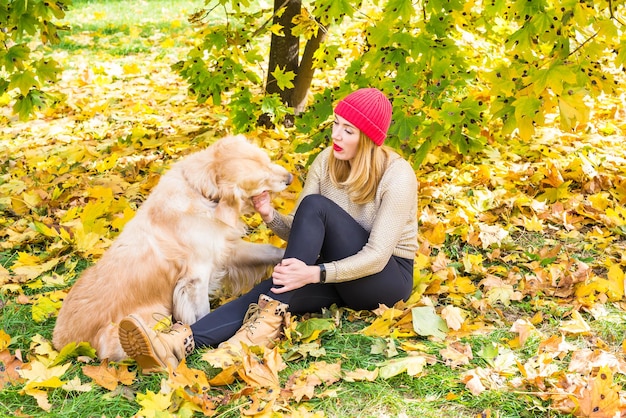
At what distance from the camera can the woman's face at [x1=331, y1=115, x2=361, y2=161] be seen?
3309 mm

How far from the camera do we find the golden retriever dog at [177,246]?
10.5 ft

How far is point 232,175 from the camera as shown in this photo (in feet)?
10.9

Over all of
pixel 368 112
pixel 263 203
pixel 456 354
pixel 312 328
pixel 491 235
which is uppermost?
pixel 368 112

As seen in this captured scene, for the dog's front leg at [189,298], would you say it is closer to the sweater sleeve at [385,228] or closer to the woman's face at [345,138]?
the sweater sleeve at [385,228]

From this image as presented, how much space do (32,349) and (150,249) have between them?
0.81 m

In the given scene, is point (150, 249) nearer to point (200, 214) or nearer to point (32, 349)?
point (200, 214)

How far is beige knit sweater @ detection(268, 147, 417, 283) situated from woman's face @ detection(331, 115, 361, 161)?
0.23 metres

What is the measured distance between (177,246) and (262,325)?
648mm

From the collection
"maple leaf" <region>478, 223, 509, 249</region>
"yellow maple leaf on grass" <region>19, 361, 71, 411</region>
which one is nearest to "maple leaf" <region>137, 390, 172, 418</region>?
"yellow maple leaf on grass" <region>19, 361, 71, 411</region>

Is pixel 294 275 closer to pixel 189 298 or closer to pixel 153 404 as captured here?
pixel 189 298

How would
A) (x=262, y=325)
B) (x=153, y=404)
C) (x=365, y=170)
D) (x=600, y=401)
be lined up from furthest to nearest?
1. (x=365, y=170)
2. (x=262, y=325)
3. (x=153, y=404)
4. (x=600, y=401)

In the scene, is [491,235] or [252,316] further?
[491,235]

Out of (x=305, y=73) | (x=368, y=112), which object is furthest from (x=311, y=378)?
(x=305, y=73)

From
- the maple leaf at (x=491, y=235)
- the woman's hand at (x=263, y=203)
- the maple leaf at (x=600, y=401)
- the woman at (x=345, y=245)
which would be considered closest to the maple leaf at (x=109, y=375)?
the woman at (x=345, y=245)
